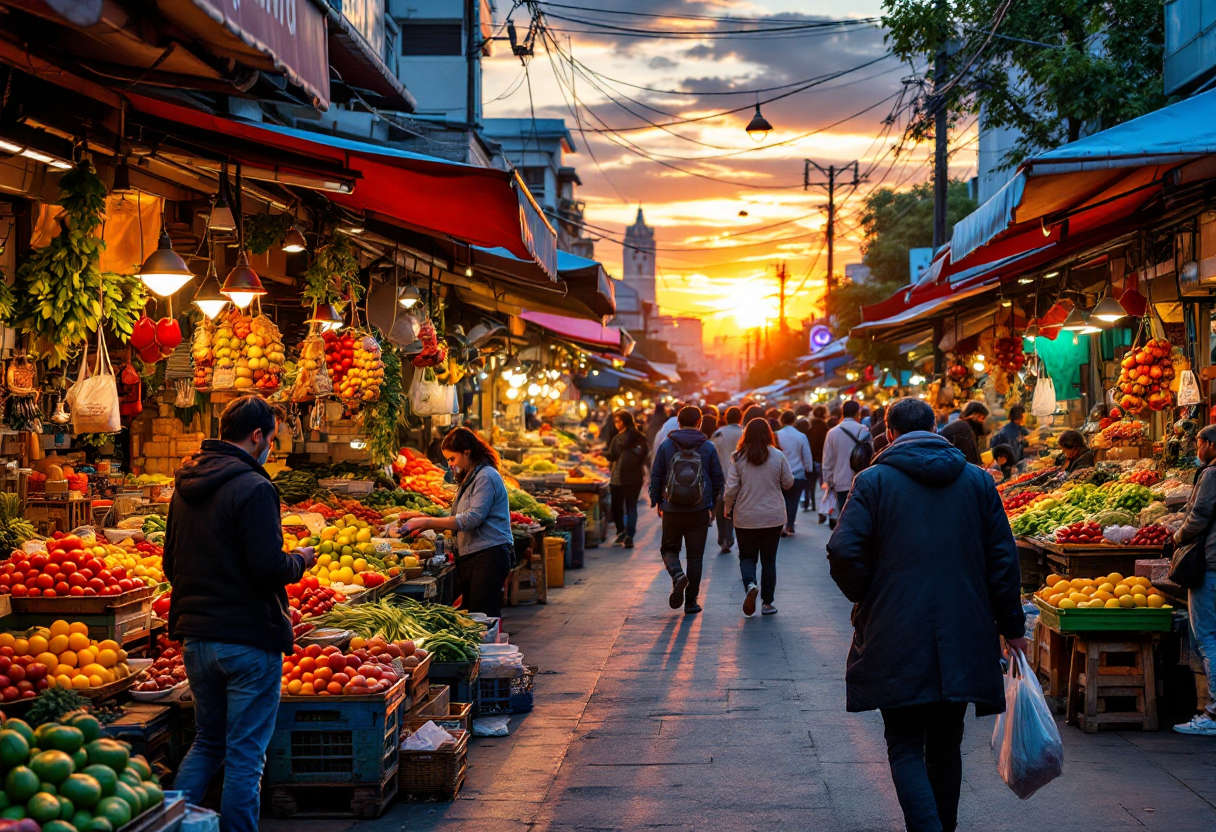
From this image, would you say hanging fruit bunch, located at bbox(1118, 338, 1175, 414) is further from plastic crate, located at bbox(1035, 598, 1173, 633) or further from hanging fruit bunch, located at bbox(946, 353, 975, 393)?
hanging fruit bunch, located at bbox(946, 353, 975, 393)

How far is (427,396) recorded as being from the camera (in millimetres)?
12328

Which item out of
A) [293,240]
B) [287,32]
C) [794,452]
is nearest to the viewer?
[287,32]

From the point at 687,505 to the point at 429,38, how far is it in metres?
32.8

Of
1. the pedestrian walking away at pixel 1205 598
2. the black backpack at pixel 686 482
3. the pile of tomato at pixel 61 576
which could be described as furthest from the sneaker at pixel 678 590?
the pile of tomato at pixel 61 576

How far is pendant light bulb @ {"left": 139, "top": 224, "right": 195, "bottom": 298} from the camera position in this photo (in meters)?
6.51

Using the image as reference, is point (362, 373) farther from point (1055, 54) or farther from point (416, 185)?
point (1055, 54)

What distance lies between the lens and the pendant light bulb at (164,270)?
651cm

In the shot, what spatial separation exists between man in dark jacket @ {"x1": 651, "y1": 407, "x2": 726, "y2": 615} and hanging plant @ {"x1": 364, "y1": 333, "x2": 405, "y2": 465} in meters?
2.65

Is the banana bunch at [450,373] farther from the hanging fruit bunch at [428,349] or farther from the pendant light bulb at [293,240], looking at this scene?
the pendant light bulb at [293,240]

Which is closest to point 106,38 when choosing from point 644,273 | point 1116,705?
point 1116,705

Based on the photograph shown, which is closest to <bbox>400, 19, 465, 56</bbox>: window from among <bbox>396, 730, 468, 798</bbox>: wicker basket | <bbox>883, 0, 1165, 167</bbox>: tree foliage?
<bbox>883, 0, 1165, 167</bbox>: tree foliage

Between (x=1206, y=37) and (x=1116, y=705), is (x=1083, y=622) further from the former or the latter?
(x=1206, y=37)

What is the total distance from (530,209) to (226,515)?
397 centimetres

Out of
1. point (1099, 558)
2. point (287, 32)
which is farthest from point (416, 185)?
point (1099, 558)
